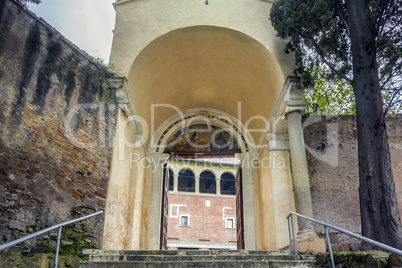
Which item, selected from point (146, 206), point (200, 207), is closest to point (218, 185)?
point (200, 207)

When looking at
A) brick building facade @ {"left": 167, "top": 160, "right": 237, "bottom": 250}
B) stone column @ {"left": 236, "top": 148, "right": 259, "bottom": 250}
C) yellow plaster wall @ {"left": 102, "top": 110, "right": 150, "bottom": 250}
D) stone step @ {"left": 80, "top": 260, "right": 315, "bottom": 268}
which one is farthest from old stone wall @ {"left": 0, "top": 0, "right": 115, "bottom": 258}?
brick building facade @ {"left": 167, "top": 160, "right": 237, "bottom": 250}

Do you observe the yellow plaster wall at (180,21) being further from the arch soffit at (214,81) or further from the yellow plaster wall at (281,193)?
the yellow plaster wall at (281,193)

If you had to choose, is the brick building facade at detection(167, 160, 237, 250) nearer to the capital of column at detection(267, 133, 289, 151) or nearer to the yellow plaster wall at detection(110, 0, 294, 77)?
the capital of column at detection(267, 133, 289, 151)

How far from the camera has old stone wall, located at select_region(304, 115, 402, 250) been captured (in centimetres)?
876

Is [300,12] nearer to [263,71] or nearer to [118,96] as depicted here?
[263,71]

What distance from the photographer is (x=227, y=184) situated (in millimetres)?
29250

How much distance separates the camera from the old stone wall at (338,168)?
876 centimetres

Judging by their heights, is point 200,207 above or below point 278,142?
below

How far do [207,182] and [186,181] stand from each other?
1.90 metres

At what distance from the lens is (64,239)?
19.5 ft

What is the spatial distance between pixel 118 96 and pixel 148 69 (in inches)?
70.4

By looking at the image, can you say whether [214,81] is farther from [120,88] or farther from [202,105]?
[120,88]

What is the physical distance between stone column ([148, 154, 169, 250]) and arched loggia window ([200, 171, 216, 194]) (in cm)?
1733

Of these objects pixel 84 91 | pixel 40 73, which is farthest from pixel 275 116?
pixel 40 73
